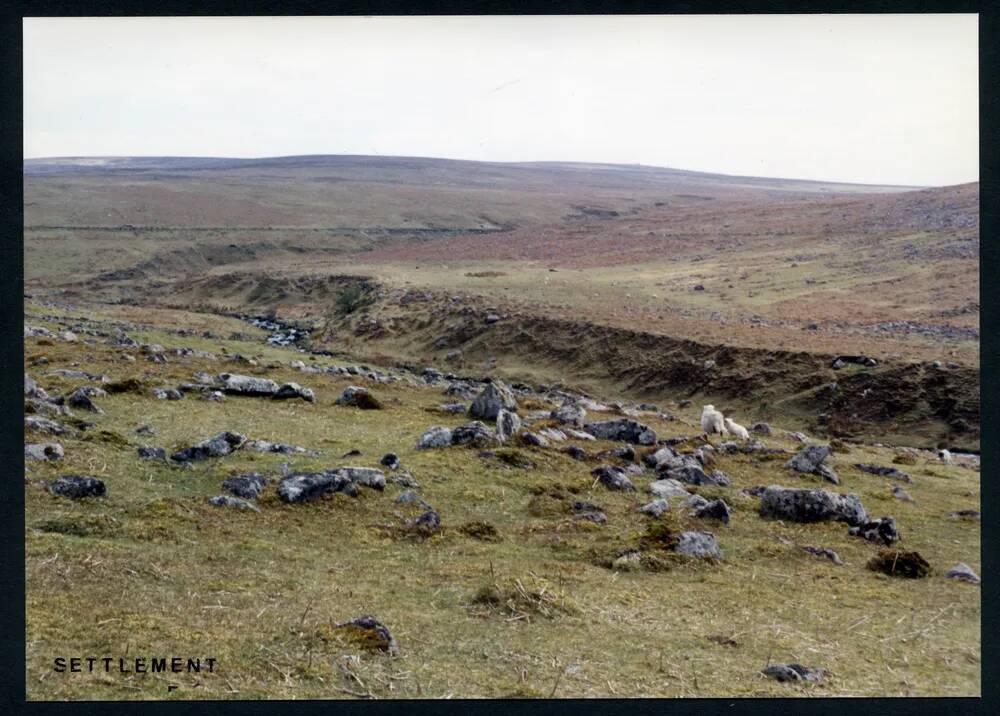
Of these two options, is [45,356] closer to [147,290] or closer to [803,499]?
[803,499]

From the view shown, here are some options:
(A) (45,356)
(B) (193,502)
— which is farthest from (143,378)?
(B) (193,502)

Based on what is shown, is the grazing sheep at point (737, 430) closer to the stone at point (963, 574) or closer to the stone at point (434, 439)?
the stone at point (434, 439)

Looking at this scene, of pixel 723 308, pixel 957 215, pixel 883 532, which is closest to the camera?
pixel 883 532

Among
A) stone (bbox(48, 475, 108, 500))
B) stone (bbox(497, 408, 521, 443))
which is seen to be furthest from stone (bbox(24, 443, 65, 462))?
stone (bbox(497, 408, 521, 443))

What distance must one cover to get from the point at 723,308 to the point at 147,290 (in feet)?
149

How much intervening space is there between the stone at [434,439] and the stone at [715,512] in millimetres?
6344

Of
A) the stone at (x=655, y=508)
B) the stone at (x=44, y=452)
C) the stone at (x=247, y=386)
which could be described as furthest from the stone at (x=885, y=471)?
the stone at (x=44, y=452)

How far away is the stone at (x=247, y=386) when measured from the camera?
994 inches

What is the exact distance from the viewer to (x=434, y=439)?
21344 mm

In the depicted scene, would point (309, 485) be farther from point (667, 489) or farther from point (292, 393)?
point (292, 393)

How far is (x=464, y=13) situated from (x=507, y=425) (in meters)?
12.6

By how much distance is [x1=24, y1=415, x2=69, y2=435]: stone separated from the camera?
17.9 meters

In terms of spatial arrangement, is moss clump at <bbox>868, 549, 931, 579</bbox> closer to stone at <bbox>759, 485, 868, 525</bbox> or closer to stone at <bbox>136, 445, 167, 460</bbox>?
stone at <bbox>759, 485, 868, 525</bbox>

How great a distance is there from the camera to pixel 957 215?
6575 centimetres
